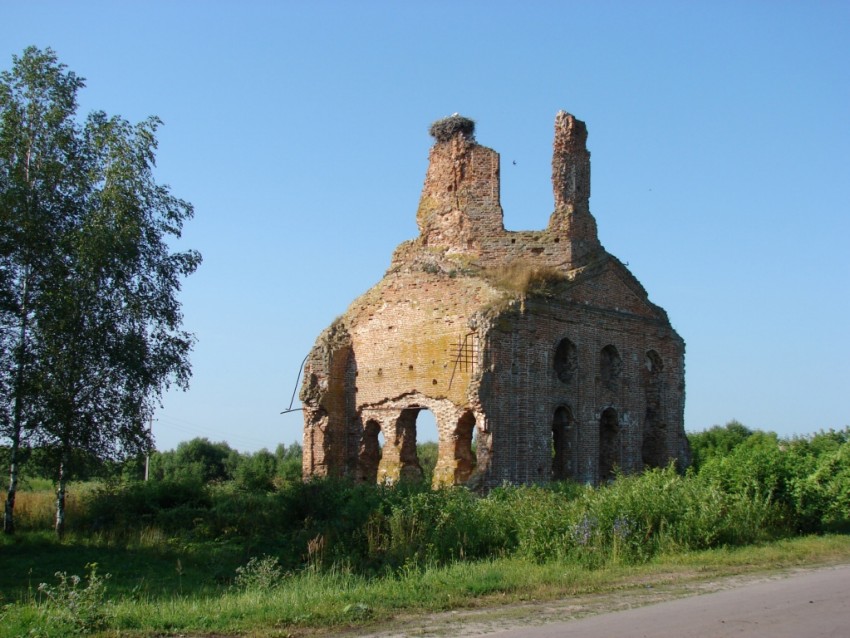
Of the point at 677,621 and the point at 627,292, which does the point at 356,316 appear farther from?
Result: the point at 677,621

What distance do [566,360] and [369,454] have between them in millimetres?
4802

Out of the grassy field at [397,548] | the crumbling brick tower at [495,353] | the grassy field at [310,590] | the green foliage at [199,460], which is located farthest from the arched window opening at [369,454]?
the green foliage at [199,460]

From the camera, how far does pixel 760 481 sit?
44.5 ft

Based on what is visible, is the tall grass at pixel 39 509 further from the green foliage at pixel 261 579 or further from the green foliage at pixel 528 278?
the green foliage at pixel 528 278

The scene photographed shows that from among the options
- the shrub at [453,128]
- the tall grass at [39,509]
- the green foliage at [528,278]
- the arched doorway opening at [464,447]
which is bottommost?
the tall grass at [39,509]

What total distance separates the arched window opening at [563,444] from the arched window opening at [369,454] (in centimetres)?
384

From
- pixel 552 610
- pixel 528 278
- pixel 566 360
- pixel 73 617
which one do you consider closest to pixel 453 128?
pixel 528 278

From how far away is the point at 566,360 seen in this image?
19.0 meters

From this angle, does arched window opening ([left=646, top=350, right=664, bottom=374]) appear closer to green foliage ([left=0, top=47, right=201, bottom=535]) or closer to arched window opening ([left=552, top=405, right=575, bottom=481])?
arched window opening ([left=552, top=405, right=575, bottom=481])

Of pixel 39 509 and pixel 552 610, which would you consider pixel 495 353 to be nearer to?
pixel 552 610

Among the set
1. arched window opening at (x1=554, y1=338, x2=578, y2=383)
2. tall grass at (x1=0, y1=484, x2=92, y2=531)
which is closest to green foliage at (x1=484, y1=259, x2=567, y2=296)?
arched window opening at (x1=554, y1=338, x2=578, y2=383)

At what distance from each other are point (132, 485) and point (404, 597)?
11635 mm

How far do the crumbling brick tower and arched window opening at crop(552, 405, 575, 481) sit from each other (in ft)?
0.11

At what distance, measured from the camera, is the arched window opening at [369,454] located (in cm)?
1966
